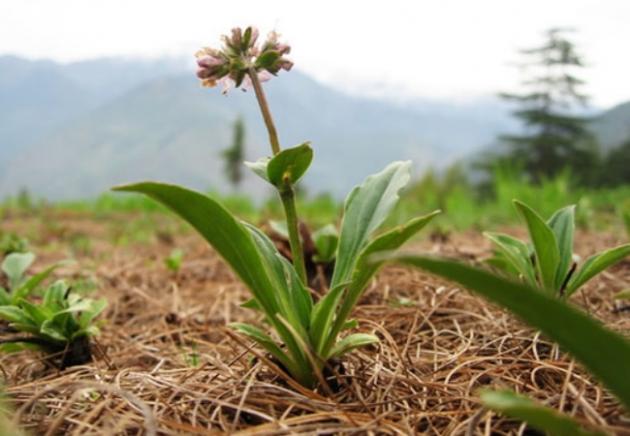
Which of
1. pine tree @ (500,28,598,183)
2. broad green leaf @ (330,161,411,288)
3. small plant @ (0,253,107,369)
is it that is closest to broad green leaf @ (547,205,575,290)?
broad green leaf @ (330,161,411,288)

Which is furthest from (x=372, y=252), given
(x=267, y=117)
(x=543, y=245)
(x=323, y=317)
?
(x=543, y=245)

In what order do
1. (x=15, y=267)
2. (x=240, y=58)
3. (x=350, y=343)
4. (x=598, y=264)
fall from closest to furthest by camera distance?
(x=350, y=343) → (x=240, y=58) → (x=598, y=264) → (x=15, y=267)

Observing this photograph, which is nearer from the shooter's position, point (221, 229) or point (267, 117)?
point (221, 229)

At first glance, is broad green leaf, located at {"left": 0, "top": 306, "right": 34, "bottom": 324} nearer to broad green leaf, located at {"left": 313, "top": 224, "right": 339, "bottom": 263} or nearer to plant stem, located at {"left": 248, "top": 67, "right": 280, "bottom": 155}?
plant stem, located at {"left": 248, "top": 67, "right": 280, "bottom": 155}

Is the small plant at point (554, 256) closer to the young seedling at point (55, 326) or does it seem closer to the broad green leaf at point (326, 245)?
the broad green leaf at point (326, 245)

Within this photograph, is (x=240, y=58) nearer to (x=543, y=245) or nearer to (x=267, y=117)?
(x=267, y=117)

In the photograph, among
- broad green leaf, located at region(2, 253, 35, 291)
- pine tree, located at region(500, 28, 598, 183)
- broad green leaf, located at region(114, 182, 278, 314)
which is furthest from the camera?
pine tree, located at region(500, 28, 598, 183)
